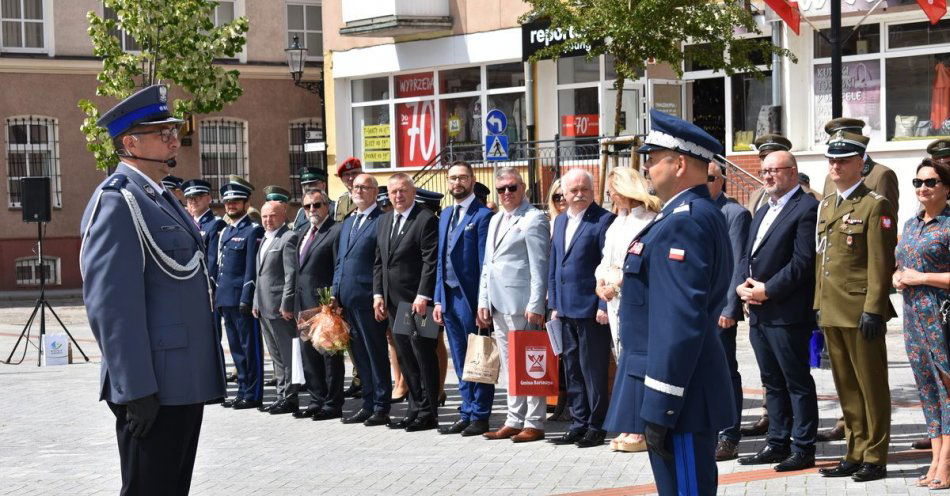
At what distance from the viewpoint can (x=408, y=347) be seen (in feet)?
38.3

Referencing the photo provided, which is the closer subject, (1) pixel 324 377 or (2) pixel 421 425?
(2) pixel 421 425

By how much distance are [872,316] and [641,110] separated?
19.2 metres

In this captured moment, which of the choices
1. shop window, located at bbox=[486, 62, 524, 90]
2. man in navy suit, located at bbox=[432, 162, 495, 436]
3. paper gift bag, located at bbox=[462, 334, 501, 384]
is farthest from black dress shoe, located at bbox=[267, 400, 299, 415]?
shop window, located at bbox=[486, 62, 524, 90]

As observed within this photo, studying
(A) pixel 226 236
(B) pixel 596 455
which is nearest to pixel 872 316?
(B) pixel 596 455

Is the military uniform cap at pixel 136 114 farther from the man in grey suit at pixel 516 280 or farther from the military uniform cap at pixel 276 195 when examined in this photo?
the military uniform cap at pixel 276 195

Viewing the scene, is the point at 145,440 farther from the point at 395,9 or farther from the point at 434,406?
the point at 395,9

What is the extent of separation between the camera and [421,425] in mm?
11414

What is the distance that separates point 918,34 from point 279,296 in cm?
1452

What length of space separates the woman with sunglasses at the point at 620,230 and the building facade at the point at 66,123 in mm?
27102

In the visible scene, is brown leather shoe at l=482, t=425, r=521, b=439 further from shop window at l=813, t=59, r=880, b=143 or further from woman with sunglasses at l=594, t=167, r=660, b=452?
shop window at l=813, t=59, r=880, b=143

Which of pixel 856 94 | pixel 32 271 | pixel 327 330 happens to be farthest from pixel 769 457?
pixel 32 271

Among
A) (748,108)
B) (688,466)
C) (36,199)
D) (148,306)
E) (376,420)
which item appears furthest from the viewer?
(748,108)

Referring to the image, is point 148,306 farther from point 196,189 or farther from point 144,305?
point 196,189

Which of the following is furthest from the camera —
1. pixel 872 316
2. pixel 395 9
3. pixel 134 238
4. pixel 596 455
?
pixel 395 9
